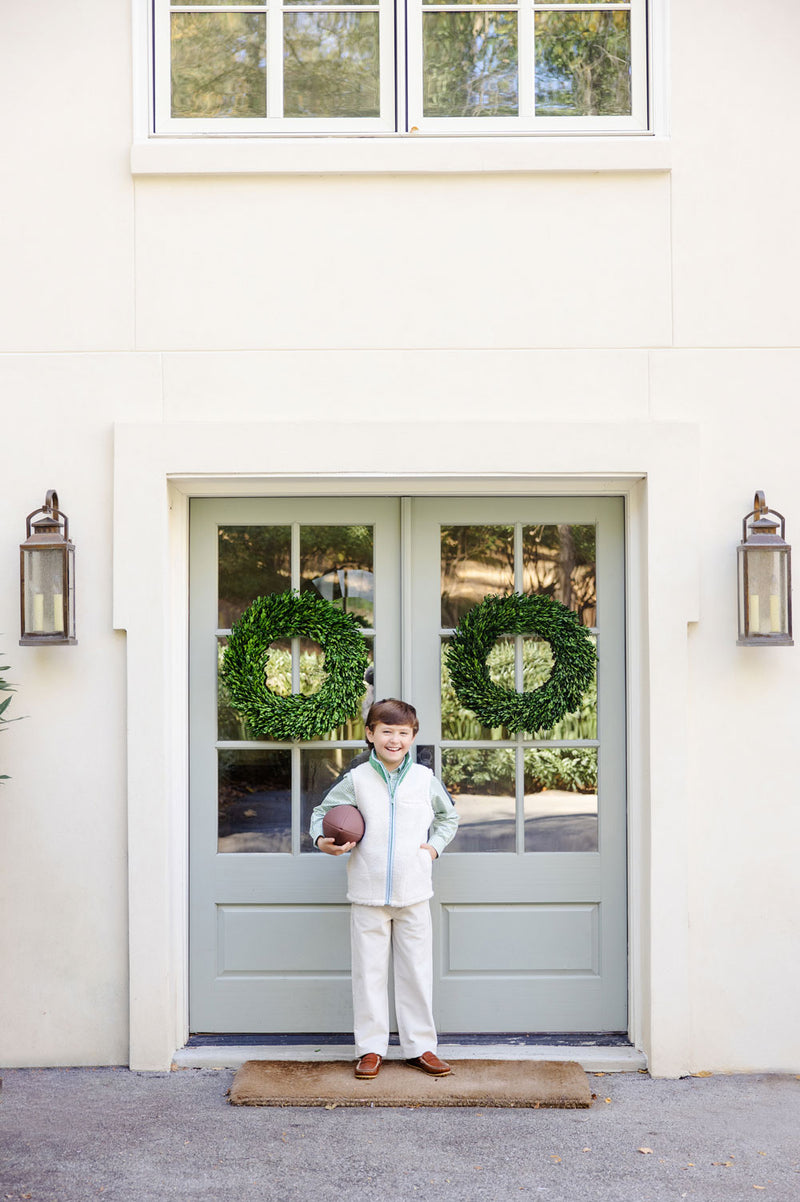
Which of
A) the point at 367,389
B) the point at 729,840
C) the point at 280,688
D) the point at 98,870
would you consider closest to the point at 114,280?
the point at 367,389

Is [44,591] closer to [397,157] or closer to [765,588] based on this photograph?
[397,157]

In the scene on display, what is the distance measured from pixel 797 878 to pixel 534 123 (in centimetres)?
329

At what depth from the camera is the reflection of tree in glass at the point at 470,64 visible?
4609 mm

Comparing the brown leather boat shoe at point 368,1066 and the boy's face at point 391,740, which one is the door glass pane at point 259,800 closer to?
the boy's face at point 391,740

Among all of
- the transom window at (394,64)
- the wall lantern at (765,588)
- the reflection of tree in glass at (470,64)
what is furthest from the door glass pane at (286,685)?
the reflection of tree in glass at (470,64)

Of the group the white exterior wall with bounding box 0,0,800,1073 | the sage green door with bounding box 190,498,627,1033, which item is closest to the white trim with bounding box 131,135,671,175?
the white exterior wall with bounding box 0,0,800,1073

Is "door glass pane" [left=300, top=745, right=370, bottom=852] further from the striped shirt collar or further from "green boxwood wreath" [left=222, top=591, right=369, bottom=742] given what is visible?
the striped shirt collar

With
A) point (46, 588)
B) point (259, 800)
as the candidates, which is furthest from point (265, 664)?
point (46, 588)

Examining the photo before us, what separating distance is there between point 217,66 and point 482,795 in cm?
329

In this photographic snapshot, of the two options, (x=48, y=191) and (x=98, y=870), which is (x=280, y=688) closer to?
(x=98, y=870)

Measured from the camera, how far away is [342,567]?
4.73m

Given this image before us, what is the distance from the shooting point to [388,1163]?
364 cm

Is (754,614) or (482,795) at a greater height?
(754,614)

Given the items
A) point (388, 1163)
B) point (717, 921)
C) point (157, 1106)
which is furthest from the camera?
point (717, 921)
